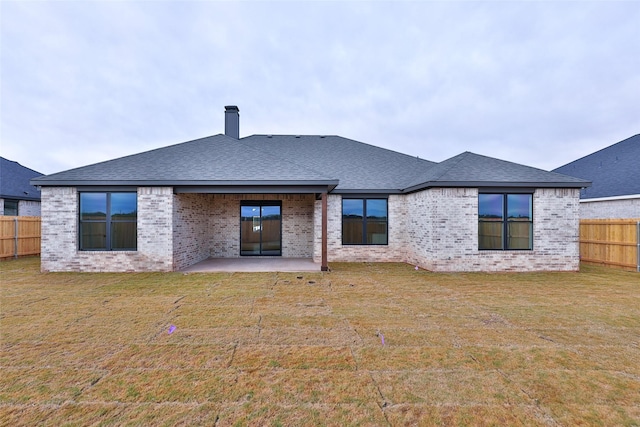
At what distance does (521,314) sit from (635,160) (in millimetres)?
17607

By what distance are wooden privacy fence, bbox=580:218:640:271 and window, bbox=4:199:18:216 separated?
2739 cm

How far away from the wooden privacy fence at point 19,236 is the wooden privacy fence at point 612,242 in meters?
25.0

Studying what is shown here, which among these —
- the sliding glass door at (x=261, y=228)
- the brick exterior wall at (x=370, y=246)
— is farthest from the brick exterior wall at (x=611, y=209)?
the sliding glass door at (x=261, y=228)

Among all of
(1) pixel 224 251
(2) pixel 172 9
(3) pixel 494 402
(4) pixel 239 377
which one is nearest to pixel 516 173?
(3) pixel 494 402

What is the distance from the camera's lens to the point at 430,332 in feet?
14.4

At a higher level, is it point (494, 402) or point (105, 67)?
point (105, 67)

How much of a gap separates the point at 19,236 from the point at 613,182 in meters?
30.1

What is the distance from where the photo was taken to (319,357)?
356 centimetres

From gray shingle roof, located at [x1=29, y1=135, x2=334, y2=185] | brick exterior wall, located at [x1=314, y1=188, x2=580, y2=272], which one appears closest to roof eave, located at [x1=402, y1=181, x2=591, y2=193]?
brick exterior wall, located at [x1=314, y1=188, x2=580, y2=272]

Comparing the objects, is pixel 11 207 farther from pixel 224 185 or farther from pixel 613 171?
pixel 613 171

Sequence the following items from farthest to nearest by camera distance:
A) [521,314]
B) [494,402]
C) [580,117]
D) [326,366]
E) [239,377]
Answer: [580,117]
[521,314]
[326,366]
[239,377]
[494,402]

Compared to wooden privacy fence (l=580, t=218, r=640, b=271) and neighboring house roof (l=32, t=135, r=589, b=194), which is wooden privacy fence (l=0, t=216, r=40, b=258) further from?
wooden privacy fence (l=580, t=218, r=640, b=271)

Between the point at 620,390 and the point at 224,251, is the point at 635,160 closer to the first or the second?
the point at 620,390

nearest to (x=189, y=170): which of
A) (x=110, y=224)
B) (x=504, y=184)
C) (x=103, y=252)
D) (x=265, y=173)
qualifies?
(x=265, y=173)
